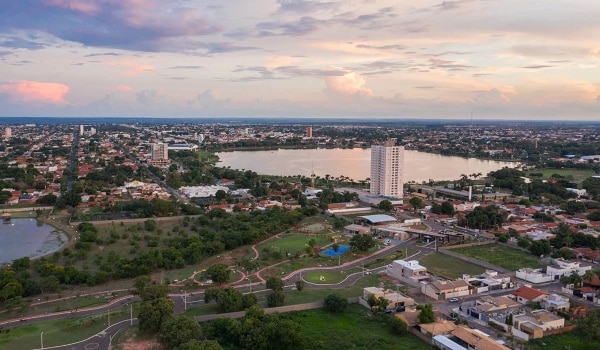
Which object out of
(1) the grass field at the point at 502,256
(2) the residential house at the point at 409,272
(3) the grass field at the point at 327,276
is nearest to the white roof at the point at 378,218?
(1) the grass field at the point at 502,256

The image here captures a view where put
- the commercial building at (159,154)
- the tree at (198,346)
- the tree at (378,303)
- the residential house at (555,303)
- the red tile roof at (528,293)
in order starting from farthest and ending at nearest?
the commercial building at (159,154), the red tile roof at (528,293), the residential house at (555,303), the tree at (378,303), the tree at (198,346)

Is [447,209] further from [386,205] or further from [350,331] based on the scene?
[350,331]

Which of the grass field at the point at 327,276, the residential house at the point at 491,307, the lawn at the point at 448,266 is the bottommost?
the grass field at the point at 327,276

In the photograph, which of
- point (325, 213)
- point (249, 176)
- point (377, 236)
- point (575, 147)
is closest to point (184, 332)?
point (377, 236)

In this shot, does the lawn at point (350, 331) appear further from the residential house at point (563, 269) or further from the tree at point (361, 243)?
the residential house at point (563, 269)

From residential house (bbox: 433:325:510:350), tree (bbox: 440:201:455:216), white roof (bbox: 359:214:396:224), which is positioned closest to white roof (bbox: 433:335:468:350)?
residential house (bbox: 433:325:510:350)

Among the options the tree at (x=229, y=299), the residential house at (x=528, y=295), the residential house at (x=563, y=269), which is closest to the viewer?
the tree at (x=229, y=299)

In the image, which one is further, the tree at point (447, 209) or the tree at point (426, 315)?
the tree at point (447, 209)

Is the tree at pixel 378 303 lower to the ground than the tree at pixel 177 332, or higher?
lower
